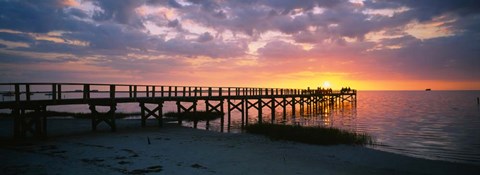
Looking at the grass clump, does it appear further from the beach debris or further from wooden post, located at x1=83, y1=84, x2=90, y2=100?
wooden post, located at x1=83, y1=84, x2=90, y2=100

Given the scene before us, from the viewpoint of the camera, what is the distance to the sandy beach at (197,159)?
10.0 m

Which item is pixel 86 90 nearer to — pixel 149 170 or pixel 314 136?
pixel 149 170

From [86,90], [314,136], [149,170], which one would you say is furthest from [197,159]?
[86,90]

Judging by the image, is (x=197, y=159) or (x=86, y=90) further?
(x=86, y=90)

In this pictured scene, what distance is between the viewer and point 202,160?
37.4 ft

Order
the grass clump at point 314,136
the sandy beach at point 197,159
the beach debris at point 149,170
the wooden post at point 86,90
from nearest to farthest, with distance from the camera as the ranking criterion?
1. the beach debris at point 149,170
2. the sandy beach at point 197,159
3. the grass clump at point 314,136
4. the wooden post at point 86,90

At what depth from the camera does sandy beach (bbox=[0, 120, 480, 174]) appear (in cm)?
1002

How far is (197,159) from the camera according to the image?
1154 centimetres

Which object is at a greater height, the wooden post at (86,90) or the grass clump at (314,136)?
the wooden post at (86,90)

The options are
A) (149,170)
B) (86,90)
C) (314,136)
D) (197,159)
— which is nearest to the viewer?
(149,170)

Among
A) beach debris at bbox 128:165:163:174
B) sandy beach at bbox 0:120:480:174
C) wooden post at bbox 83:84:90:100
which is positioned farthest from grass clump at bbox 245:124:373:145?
wooden post at bbox 83:84:90:100

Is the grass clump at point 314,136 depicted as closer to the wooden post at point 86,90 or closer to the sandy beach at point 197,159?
the sandy beach at point 197,159

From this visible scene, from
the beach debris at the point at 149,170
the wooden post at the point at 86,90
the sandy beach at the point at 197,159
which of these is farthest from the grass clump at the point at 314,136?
the wooden post at the point at 86,90

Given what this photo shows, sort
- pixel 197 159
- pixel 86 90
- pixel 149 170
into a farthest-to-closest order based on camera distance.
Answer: pixel 86 90 < pixel 197 159 < pixel 149 170
